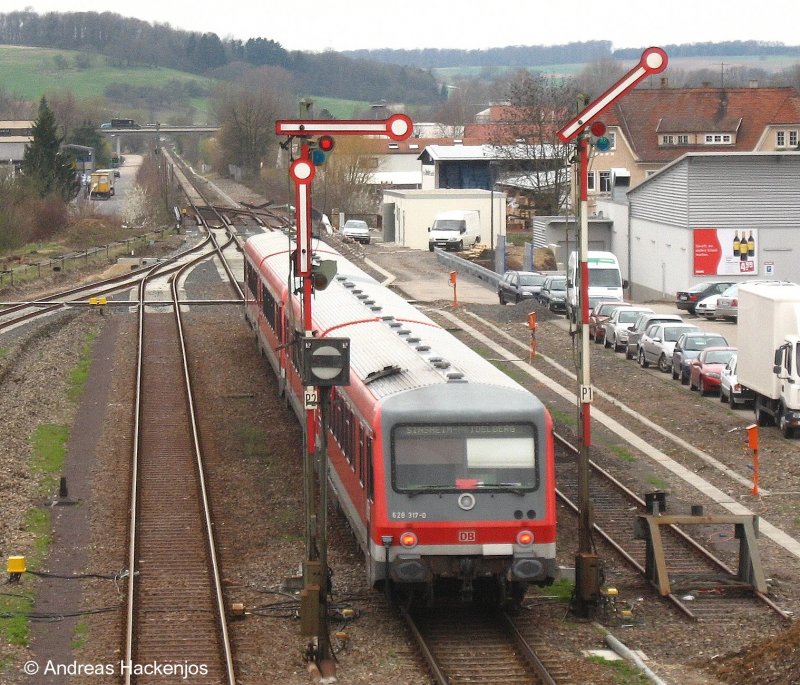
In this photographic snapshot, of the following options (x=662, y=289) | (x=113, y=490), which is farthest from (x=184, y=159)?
(x=113, y=490)

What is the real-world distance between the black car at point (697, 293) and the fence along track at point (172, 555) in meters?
22.5

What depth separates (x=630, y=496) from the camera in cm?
2002

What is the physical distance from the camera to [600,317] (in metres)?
39.7

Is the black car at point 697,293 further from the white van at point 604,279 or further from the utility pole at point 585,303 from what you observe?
the utility pole at point 585,303

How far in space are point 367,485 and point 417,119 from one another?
7390 inches

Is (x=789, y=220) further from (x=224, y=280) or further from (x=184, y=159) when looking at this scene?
(x=184, y=159)

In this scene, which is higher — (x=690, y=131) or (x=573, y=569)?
(x=690, y=131)

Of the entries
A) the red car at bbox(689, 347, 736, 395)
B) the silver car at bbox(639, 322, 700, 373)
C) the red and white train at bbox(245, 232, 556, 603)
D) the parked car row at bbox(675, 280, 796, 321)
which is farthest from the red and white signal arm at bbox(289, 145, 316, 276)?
the parked car row at bbox(675, 280, 796, 321)

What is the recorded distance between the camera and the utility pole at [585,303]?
14.0 meters

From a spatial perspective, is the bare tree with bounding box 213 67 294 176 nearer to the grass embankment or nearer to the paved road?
the paved road

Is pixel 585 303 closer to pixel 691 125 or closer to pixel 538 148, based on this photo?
pixel 538 148

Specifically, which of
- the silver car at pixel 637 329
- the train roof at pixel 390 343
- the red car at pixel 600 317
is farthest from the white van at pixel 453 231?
the train roof at pixel 390 343

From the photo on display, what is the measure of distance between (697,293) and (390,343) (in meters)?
30.8

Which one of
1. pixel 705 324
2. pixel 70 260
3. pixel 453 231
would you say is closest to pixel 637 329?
pixel 705 324
